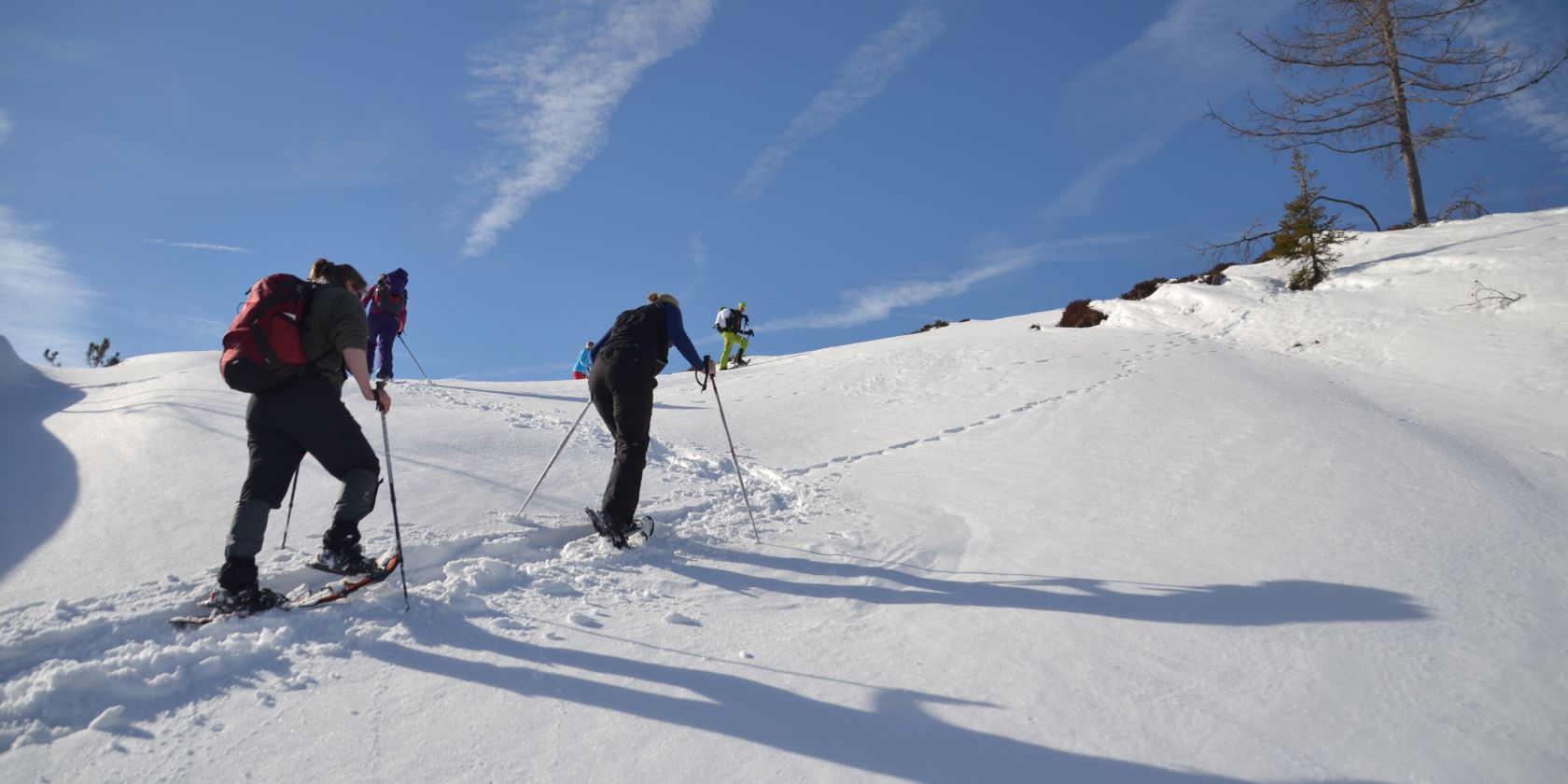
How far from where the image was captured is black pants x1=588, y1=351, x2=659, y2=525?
4.43 meters

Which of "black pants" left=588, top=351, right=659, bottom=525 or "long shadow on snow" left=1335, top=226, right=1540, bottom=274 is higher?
"long shadow on snow" left=1335, top=226, right=1540, bottom=274

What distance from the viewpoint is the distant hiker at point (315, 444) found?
329cm

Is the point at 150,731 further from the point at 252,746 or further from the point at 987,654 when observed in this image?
the point at 987,654

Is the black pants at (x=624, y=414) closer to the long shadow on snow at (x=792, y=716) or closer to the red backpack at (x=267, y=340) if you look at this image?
the long shadow on snow at (x=792, y=716)

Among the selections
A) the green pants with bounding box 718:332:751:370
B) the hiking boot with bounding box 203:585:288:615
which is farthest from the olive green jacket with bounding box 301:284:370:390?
the green pants with bounding box 718:332:751:370

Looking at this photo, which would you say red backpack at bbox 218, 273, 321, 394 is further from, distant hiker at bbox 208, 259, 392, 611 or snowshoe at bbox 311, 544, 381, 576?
snowshoe at bbox 311, 544, 381, 576

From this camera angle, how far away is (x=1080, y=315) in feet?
51.3

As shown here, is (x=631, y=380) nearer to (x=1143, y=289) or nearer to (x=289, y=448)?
(x=289, y=448)

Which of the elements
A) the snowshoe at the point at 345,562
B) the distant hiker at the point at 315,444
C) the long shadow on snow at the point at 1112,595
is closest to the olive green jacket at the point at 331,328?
the distant hiker at the point at 315,444

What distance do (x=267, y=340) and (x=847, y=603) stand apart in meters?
3.06

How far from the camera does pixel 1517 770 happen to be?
2.39 meters

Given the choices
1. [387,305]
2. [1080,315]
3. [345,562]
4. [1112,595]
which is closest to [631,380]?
[345,562]

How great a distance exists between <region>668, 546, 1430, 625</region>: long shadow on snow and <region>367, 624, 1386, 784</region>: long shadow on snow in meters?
1.07

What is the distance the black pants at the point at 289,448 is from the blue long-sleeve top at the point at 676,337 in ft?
5.34
